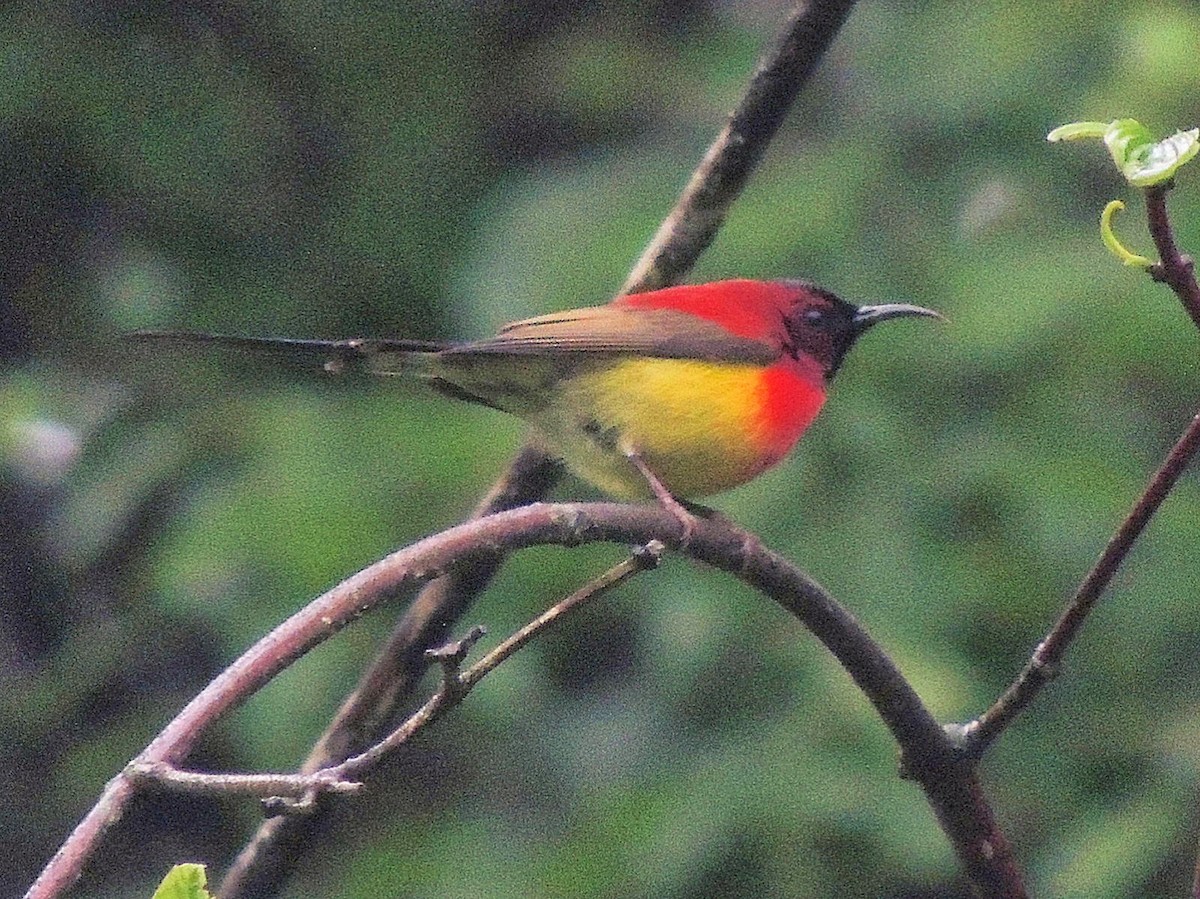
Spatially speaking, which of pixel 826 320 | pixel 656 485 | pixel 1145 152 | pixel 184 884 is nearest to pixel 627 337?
pixel 656 485

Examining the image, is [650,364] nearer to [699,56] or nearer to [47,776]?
[699,56]

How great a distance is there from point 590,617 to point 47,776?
4.92 ft

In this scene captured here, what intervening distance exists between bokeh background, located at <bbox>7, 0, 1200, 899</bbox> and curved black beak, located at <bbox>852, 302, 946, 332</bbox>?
0.12 metres

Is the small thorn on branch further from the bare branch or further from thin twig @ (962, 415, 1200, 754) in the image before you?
the bare branch

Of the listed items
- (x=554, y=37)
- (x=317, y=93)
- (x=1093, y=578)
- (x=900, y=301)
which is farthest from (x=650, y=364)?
(x=554, y=37)

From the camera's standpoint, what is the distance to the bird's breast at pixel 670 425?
3.19 m

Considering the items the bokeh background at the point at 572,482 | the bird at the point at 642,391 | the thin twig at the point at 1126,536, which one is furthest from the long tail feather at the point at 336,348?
the thin twig at the point at 1126,536

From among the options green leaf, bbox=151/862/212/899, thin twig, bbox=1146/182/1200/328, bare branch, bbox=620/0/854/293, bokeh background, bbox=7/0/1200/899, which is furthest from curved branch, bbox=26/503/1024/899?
bokeh background, bbox=7/0/1200/899

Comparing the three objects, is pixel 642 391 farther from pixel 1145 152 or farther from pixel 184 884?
pixel 184 884

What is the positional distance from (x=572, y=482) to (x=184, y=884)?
2902 mm

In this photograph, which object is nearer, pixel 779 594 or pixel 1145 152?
pixel 1145 152

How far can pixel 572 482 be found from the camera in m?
4.05

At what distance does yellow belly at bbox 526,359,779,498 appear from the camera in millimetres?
3189

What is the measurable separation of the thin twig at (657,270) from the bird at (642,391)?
0.31 metres
